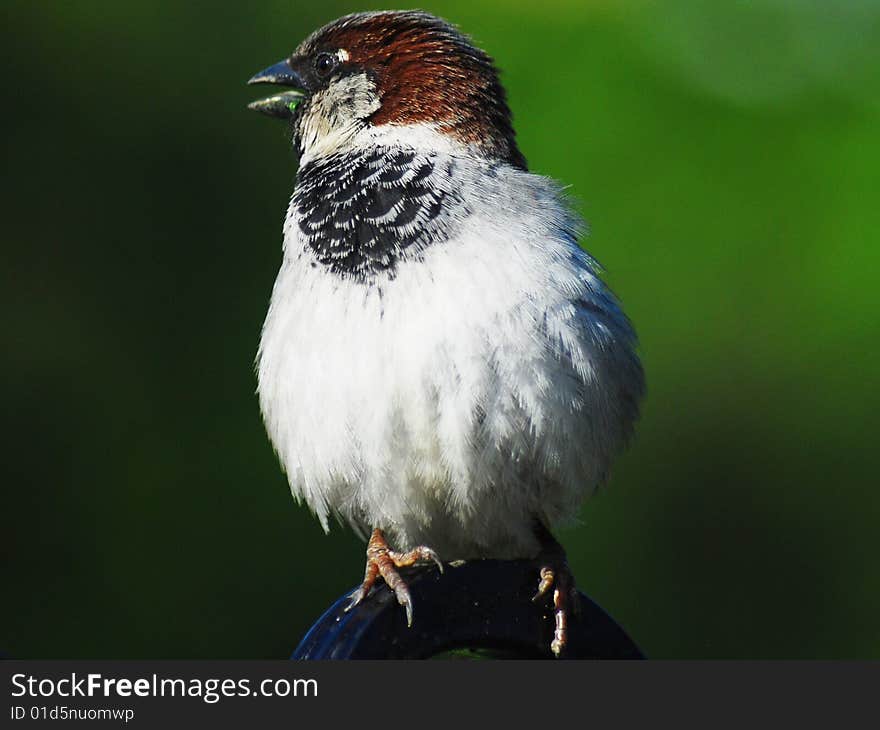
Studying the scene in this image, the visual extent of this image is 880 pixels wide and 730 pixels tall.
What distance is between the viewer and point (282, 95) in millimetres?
3625

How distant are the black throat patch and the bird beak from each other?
40 centimetres

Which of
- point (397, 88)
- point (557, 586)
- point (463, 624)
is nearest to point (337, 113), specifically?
point (397, 88)

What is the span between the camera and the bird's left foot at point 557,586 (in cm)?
261

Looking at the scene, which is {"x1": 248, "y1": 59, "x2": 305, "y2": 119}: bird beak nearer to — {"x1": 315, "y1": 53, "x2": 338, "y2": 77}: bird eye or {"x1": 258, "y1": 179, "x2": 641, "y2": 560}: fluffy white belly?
{"x1": 315, "y1": 53, "x2": 338, "y2": 77}: bird eye

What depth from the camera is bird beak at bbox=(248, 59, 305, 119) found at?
3.59 meters

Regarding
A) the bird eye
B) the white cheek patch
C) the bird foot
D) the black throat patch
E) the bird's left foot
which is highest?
the bird eye

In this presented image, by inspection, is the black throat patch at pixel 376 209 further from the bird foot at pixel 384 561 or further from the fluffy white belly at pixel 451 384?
the bird foot at pixel 384 561

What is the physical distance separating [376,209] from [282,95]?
2.34 feet

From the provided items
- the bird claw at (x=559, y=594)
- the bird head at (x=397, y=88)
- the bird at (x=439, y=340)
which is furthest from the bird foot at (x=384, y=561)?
the bird head at (x=397, y=88)

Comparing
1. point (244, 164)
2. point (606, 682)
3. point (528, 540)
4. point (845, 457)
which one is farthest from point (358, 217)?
point (845, 457)

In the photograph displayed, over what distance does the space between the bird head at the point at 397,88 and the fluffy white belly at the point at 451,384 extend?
358 millimetres

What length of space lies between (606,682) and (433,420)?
2.14ft

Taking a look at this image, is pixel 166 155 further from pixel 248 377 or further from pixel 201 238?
pixel 248 377

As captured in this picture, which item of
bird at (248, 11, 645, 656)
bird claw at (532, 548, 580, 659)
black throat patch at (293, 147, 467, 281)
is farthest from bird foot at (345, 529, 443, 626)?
black throat patch at (293, 147, 467, 281)
